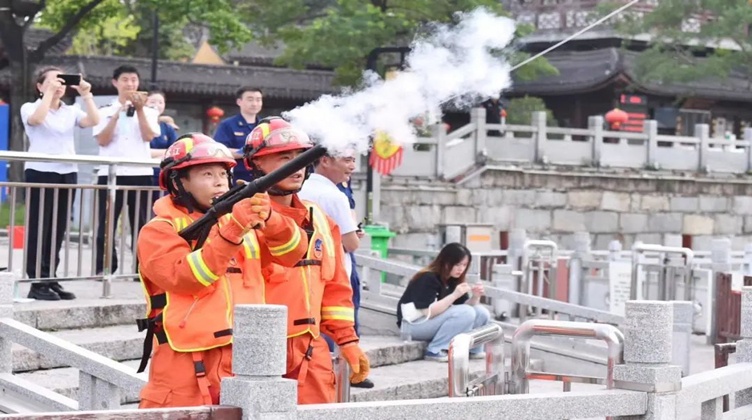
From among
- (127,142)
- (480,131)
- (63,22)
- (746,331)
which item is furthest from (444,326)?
(63,22)

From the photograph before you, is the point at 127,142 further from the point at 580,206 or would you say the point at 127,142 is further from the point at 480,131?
the point at 580,206

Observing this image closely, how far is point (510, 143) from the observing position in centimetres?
2764

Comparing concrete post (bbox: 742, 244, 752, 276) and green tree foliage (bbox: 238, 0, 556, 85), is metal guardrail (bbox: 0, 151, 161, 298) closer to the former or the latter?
concrete post (bbox: 742, 244, 752, 276)

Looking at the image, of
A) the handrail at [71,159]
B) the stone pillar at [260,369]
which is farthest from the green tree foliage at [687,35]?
the stone pillar at [260,369]

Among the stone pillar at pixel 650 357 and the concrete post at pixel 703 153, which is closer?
the stone pillar at pixel 650 357

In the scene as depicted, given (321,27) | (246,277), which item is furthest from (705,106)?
(246,277)

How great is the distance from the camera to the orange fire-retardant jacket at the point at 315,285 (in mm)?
5566

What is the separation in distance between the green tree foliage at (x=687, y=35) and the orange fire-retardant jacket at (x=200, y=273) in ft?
77.9

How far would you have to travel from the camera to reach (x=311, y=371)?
5.57m

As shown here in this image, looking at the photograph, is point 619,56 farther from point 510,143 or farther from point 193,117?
point 193,117

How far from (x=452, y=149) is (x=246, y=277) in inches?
848

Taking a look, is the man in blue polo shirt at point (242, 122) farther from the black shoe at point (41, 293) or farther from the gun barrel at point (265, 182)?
the gun barrel at point (265, 182)

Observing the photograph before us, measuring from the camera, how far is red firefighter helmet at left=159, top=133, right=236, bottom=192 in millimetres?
5246

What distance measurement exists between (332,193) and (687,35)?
24471 millimetres
